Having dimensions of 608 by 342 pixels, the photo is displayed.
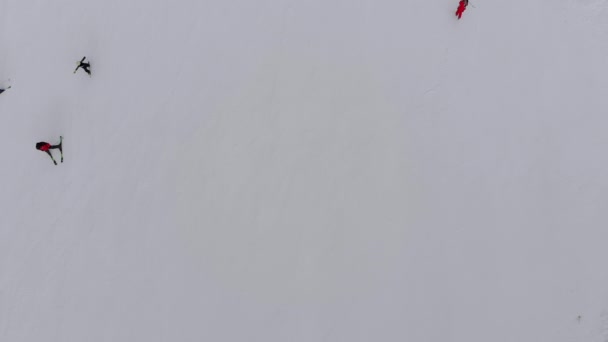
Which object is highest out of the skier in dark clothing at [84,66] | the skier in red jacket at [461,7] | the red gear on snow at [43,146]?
the skier in red jacket at [461,7]

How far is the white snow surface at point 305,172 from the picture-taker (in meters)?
9.01

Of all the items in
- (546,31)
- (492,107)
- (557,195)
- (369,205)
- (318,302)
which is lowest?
(318,302)

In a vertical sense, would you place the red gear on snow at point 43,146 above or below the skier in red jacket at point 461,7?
below

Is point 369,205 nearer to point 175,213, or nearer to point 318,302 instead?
point 318,302

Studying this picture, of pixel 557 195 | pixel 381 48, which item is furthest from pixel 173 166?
pixel 557 195

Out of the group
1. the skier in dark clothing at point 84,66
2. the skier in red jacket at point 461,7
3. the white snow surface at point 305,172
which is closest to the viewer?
the white snow surface at point 305,172

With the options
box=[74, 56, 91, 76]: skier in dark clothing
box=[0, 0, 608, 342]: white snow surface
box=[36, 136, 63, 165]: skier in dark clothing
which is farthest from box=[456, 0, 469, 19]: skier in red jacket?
box=[36, 136, 63, 165]: skier in dark clothing

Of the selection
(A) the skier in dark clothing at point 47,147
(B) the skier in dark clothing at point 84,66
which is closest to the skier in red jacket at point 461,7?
(B) the skier in dark clothing at point 84,66

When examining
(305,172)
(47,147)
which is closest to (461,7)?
(305,172)

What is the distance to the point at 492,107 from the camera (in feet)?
32.5

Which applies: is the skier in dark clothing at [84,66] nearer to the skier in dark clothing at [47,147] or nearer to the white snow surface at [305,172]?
the white snow surface at [305,172]

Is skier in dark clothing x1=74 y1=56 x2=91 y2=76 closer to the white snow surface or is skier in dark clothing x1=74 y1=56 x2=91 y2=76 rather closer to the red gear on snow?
the white snow surface

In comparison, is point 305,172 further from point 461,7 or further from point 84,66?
point 84,66

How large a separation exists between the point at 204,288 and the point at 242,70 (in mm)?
5129
